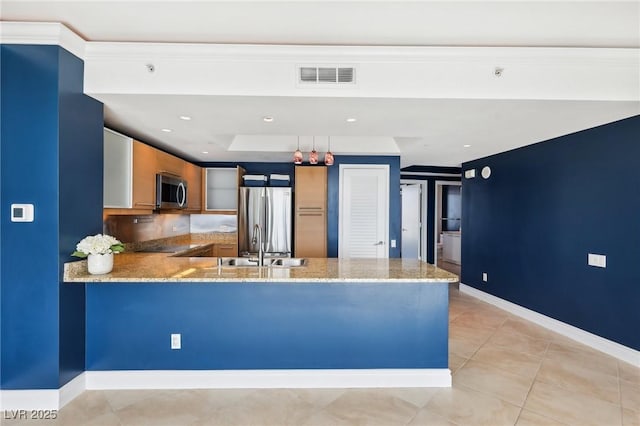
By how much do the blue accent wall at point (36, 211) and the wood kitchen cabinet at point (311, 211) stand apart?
297 centimetres

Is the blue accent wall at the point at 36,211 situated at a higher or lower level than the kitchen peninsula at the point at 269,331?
higher

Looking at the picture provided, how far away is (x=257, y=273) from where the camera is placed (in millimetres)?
2469

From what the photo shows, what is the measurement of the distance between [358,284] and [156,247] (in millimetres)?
3075

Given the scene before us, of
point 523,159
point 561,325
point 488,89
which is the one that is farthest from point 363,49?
point 561,325

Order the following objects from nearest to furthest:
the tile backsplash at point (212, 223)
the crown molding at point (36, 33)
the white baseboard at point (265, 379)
Answer: the crown molding at point (36, 33), the white baseboard at point (265, 379), the tile backsplash at point (212, 223)

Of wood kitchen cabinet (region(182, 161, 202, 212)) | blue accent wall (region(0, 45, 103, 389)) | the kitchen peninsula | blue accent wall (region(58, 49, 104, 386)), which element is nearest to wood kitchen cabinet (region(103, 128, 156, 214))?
blue accent wall (region(58, 49, 104, 386))

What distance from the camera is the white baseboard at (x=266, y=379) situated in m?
2.47

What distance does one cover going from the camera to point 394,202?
479cm

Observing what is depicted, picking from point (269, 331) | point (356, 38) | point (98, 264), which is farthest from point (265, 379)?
point (356, 38)

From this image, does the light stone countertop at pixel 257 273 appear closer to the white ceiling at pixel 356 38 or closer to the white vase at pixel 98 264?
the white vase at pixel 98 264

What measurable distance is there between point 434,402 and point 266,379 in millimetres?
1277

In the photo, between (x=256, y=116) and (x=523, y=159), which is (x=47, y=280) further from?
(x=523, y=159)

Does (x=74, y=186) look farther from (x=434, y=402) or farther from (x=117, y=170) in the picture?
(x=434, y=402)

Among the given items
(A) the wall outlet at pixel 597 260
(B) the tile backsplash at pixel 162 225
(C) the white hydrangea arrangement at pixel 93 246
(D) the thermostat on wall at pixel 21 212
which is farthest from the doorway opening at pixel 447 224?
(D) the thermostat on wall at pixel 21 212
